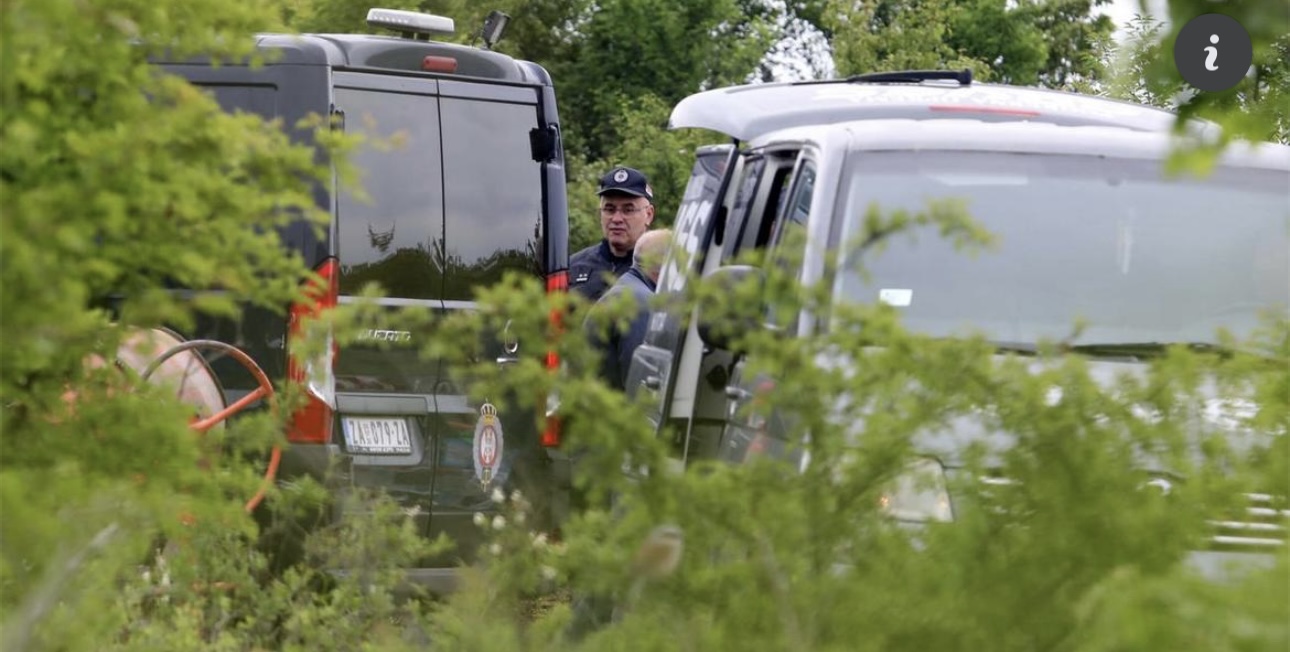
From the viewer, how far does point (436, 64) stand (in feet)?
33.6

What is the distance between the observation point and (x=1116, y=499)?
3.74 metres

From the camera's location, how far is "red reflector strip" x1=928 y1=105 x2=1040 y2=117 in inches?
289

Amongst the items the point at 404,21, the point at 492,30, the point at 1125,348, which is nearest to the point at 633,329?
the point at 404,21

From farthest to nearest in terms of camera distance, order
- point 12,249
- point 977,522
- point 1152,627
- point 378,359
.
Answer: point 378,359 → point 977,522 → point 12,249 → point 1152,627

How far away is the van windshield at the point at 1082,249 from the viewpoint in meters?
6.16

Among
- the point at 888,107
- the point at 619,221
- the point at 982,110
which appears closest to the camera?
the point at 982,110

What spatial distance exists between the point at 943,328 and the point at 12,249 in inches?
119

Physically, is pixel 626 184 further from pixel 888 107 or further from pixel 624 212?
pixel 888 107

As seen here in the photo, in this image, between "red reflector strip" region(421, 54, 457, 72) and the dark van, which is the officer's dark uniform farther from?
"red reflector strip" region(421, 54, 457, 72)

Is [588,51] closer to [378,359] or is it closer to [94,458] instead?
[378,359]

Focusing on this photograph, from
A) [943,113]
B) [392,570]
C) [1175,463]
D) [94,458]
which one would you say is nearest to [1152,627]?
[1175,463]

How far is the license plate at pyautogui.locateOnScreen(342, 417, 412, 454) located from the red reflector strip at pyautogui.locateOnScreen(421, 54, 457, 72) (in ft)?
5.05

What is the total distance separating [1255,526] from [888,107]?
148 inches

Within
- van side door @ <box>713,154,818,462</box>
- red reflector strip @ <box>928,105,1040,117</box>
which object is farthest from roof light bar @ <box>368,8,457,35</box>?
van side door @ <box>713,154,818,462</box>
